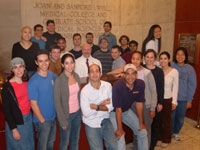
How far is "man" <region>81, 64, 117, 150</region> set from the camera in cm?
328

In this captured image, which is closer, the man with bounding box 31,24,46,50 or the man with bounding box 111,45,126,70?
the man with bounding box 111,45,126,70

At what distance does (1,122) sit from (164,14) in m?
6.54

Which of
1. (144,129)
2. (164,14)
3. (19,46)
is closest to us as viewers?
(144,129)

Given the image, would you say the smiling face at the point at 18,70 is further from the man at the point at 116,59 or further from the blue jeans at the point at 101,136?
the man at the point at 116,59

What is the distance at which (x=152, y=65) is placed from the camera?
403 centimetres

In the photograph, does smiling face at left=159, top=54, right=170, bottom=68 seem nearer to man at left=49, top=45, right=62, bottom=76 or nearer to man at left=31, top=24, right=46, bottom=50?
man at left=49, top=45, right=62, bottom=76

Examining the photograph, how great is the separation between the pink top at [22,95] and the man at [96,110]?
0.75 m

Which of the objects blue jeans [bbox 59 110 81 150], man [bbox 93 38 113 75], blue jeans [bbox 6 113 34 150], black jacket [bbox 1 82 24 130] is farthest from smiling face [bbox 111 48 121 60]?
black jacket [bbox 1 82 24 130]

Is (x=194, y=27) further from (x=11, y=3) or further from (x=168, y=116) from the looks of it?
(x=11, y=3)

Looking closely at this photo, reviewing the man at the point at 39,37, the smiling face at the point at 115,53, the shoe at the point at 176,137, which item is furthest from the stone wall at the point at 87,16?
the shoe at the point at 176,137

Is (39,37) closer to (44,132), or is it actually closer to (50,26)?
(50,26)

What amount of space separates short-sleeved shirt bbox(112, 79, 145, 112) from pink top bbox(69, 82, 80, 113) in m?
0.54

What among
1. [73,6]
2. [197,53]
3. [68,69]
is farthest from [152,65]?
[73,6]

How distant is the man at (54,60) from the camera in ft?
14.2
